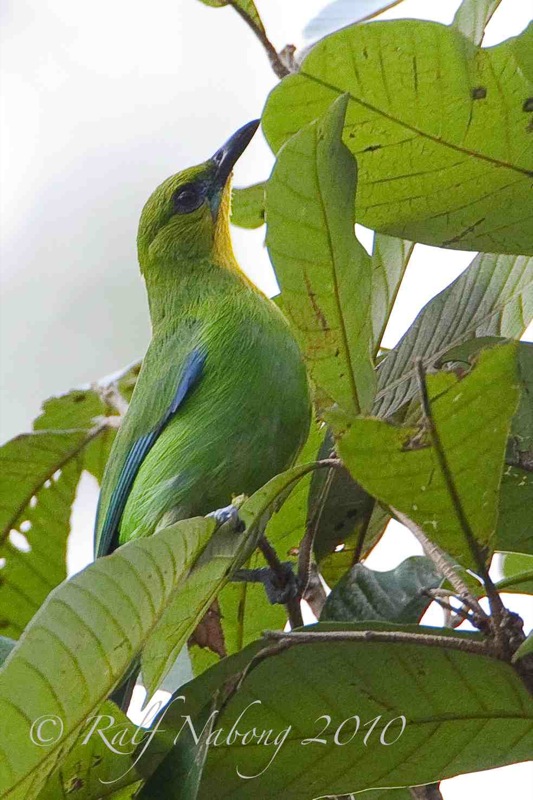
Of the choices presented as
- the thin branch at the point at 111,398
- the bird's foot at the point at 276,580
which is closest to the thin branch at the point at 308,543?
the bird's foot at the point at 276,580

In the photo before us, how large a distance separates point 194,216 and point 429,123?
5.18ft

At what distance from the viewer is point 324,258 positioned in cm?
158

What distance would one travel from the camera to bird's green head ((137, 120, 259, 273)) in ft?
10.5

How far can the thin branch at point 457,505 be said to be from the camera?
1.25m

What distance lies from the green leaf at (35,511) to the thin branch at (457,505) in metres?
1.22

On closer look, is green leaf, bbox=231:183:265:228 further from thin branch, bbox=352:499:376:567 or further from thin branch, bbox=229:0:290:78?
thin branch, bbox=352:499:376:567

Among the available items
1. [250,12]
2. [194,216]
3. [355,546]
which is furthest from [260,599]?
[194,216]

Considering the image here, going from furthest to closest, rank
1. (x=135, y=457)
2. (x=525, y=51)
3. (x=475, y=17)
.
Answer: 1. (x=135, y=457)
2. (x=475, y=17)
3. (x=525, y=51)

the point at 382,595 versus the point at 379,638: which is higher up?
the point at 382,595

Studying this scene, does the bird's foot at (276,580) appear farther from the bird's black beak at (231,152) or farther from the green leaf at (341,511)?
the bird's black beak at (231,152)

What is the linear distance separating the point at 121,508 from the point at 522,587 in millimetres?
1468

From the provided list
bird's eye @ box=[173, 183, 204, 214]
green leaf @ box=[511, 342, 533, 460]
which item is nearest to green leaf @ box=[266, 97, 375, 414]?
green leaf @ box=[511, 342, 533, 460]

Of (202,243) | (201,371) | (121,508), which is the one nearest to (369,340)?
(201,371)

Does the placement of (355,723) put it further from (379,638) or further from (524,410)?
(524,410)
